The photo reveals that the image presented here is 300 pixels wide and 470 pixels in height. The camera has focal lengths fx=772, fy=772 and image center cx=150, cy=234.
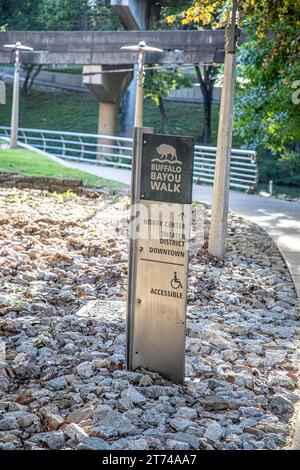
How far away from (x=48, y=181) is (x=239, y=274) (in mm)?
9266

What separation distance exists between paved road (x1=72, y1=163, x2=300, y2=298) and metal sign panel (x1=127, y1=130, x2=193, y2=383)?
3716mm

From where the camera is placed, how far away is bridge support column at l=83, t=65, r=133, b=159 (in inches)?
1146

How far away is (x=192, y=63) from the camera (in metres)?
26.1

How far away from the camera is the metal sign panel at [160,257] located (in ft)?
16.2

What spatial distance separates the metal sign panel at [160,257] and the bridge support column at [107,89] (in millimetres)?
22312

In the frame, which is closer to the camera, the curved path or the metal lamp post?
the curved path

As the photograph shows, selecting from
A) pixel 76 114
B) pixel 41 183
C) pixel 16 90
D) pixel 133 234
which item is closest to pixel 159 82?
pixel 16 90

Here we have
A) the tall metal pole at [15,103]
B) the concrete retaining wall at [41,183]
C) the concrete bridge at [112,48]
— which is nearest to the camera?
the concrete retaining wall at [41,183]

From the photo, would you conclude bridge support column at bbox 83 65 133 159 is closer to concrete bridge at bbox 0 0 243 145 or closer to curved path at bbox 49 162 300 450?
concrete bridge at bbox 0 0 243 145

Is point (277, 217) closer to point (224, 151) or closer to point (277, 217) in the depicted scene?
point (277, 217)

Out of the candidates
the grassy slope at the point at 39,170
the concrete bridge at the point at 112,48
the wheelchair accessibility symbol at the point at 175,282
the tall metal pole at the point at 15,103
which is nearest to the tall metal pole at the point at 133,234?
the wheelchair accessibility symbol at the point at 175,282

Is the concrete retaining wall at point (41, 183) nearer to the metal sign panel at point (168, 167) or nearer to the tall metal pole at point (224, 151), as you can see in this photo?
the tall metal pole at point (224, 151)

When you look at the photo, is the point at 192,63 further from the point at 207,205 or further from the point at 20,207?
the point at 20,207

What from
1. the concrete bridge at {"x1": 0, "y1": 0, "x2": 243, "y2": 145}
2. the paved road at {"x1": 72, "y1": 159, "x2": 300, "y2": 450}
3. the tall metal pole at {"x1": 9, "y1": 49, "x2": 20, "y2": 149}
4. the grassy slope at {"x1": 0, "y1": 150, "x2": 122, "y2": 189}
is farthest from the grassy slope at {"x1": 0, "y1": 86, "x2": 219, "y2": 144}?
the paved road at {"x1": 72, "y1": 159, "x2": 300, "y2": 450}
